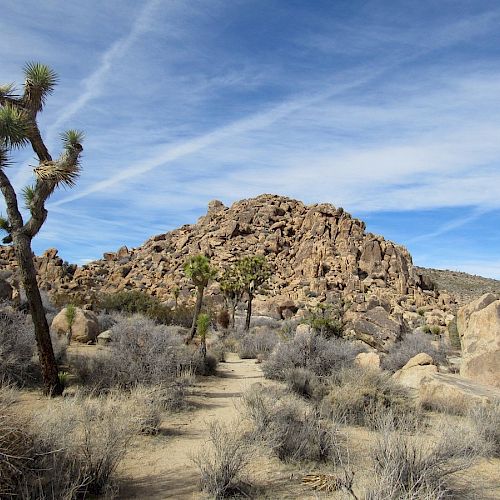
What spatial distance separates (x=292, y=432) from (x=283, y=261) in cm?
5231

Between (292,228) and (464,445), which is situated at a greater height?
(292,228)

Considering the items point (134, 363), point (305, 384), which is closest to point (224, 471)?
point (134, 363)

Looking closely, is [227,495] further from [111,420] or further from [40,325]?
[40,325]

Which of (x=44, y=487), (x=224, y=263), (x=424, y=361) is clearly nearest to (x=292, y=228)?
(x=224, y=263)

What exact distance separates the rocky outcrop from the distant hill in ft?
138

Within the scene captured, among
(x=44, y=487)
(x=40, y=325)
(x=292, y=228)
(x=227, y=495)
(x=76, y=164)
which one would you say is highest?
(x=292, y=228)

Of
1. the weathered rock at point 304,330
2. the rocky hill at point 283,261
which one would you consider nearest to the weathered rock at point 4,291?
the weathered rock at point 304,330

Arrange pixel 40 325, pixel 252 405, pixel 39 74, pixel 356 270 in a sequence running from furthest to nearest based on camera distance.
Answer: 1. pixel 356 270
2. pixel 39 74
3. pixel 40 325
4. pixel 252 405

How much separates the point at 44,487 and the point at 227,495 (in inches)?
73.6

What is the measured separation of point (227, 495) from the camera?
501 cm

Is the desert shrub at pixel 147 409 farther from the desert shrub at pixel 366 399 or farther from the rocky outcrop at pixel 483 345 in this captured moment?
the rocky outcrop at pixel 483 345

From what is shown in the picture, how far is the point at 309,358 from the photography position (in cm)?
1209

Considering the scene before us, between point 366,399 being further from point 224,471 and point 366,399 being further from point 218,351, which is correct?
point 218,351

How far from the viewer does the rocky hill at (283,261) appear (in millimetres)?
48031
